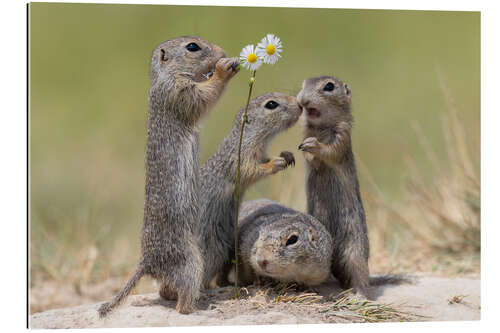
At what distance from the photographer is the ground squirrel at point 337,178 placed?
5.13 metres

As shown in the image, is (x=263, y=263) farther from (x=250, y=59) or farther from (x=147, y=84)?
(x=147, y=84)

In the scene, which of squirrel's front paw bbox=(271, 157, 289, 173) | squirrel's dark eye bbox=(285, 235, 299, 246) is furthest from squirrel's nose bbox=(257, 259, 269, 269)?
squirrel's front paw bbox=(271, 157, 289, 173)

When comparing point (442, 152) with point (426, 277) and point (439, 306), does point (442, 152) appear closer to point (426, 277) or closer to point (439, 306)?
point (426, 277)

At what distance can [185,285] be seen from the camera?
439 centimetres

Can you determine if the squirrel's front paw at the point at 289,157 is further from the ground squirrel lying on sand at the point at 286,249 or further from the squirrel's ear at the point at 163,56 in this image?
the squirrel's ear at the point at 163,56

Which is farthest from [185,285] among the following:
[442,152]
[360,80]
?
[442,152]

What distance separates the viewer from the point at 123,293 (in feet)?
14.4

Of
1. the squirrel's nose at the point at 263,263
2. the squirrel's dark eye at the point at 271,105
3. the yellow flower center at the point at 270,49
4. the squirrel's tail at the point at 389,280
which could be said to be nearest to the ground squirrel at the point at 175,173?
the yellow flower center at the point at 270,49

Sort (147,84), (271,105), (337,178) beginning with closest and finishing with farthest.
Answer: (271,105)
(337,178)
(147,84)

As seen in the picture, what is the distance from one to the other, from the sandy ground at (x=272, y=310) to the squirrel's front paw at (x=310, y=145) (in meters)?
1.17

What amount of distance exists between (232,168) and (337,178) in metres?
0.95

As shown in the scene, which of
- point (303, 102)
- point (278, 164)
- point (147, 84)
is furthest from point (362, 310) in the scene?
point (147, 84)

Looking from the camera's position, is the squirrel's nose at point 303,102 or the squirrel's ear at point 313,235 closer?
the squirrel's ear at point 313,235

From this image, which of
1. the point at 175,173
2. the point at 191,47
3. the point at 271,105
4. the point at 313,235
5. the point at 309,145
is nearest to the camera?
the point at 175,173
